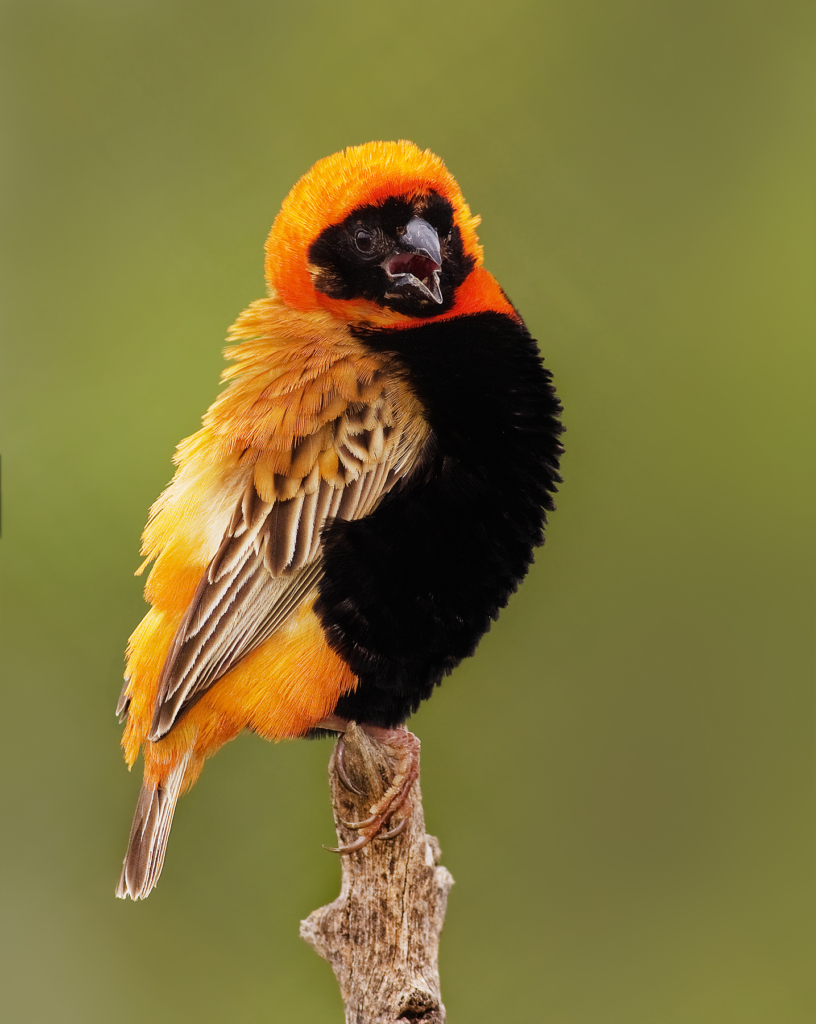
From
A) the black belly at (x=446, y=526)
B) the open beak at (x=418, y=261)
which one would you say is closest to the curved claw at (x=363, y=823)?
the black belly at (x=446, y=526)

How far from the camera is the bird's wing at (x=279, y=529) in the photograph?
7.93ft

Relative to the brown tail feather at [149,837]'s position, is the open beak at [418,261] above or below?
above

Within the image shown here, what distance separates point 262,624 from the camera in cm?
245

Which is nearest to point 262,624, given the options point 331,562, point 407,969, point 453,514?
point 331,562

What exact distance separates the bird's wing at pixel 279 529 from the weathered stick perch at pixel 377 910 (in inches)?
14.8

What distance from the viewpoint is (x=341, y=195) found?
2.68 meters

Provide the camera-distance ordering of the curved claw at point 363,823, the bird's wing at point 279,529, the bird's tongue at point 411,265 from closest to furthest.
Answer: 1. the bird's wing at point 279,529
2. the curved claw at point 363,823
3. the bird's tongue at point 411,265

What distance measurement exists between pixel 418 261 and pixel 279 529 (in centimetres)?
76

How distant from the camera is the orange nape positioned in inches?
97.9

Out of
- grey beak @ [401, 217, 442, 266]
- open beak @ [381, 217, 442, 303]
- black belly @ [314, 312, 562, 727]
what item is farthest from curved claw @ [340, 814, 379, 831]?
grey beak @ [401, 217, 442, 266]

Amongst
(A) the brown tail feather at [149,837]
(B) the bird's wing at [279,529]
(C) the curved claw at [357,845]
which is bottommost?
(C) the curved claw at [357,845]

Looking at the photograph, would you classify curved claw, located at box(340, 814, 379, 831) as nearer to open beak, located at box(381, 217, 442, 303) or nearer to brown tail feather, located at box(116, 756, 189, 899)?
brown tail feather, located at box(116, 756, 189, 899)

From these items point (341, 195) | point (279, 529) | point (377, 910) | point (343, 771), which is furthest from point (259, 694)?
point (341, 195)

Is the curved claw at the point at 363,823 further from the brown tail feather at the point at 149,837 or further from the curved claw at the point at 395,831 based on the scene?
the brown tail feather at the point at 149,837
